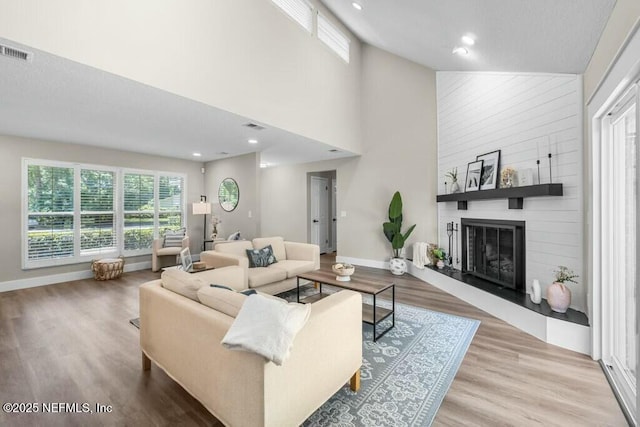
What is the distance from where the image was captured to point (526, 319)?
2.80 metres

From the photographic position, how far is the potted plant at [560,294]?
2592 millimetres

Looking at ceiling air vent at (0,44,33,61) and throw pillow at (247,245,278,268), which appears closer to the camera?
ceiling air vent at (0,44,33,61)

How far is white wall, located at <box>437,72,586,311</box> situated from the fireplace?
0.28 feet

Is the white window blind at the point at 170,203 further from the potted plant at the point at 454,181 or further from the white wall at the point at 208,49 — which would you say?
the potted plant at the point at 454,181

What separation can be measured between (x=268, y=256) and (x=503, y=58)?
12.5 ft

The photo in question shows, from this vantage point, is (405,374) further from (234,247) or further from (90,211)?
(90,211)

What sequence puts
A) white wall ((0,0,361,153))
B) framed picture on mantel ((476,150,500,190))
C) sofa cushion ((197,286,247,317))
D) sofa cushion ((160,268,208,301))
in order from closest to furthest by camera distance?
1. sofa cushion ((197,286,247,317))
2. sofa cushion ((160,268,208,301))
3. white wall ((0,0,361,153))
4. framed picture on mantel ((476,150,500,190))

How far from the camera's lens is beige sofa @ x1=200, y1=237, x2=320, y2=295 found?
11.8ft

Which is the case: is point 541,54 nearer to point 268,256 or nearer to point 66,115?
point 268,256

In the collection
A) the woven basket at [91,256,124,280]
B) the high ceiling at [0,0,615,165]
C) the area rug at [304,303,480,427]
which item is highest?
the high ceiling at [0,0,615,165]

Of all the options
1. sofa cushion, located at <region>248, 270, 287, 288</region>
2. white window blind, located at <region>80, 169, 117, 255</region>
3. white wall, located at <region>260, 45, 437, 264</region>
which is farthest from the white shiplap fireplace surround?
white window blind, located at <region>80, 169, 117, 255</region>

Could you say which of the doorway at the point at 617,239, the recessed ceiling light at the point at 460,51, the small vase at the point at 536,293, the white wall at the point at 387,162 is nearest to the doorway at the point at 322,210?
the white wall at the point at 387,162

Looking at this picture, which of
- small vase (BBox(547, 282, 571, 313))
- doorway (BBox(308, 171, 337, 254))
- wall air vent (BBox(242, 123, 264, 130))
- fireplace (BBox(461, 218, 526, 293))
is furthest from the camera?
doorway (BBox(308, 171, 337, 254))

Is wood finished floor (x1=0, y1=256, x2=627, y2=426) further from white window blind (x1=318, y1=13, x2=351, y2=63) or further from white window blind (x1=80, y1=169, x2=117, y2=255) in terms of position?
white window blind (x1=318, y1=13, x2=351, y2=63)
